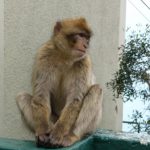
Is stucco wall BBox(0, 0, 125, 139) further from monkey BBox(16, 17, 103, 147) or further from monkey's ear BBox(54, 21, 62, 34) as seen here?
monkey's ear BBox(54, 21, 62, 34)

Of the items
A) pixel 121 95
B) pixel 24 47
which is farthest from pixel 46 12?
pixel 121 95

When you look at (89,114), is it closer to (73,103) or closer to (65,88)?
(73,103)

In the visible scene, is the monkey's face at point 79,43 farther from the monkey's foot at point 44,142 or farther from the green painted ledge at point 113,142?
the monkey's foot at point 44,142

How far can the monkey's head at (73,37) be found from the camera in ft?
11.4

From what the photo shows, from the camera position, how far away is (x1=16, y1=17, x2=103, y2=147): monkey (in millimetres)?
3402

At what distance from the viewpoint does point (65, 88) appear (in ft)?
12.0

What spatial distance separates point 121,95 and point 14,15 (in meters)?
2.13

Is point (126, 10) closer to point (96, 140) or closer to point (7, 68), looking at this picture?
point (7, 68)

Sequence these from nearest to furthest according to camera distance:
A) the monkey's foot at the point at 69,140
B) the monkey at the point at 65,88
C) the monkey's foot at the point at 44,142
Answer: the monkey's foot at the point at 44,142 < the monkey's foot at the point at 69,140 < the monkey at the point at 65,88

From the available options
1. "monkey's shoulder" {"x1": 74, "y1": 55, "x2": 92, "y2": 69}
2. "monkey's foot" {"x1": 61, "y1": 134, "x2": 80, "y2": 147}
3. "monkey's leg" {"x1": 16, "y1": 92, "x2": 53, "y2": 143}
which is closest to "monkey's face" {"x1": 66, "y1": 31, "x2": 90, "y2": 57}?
"monkey's shoulder" {"x1": 74, "y1": 55, "x2": 92, "y2": 69}

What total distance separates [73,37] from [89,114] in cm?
57

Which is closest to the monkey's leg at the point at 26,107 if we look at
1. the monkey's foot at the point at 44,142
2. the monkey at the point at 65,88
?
the monkey at the point at 65,88

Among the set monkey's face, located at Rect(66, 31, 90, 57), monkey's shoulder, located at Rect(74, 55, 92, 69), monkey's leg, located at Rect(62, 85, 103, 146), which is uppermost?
monkey's face, located at Rect(66, 31, 90, 57)

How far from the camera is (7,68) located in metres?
4.55
